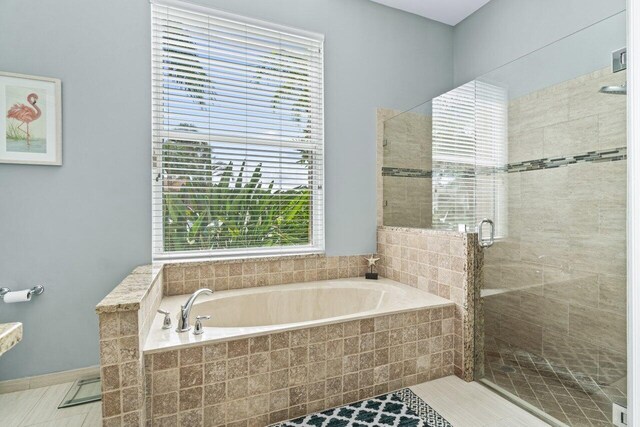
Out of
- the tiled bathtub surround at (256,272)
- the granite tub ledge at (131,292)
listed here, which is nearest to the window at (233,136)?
the tiled bathtub surround at (256,272)

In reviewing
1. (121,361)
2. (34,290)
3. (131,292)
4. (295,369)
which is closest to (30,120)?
(34,290)

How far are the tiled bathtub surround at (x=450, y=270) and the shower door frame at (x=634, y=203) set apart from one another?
148cm

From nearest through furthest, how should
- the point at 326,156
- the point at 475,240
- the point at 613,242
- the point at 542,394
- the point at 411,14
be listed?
the point at 613,242 < the point at 542,394 < the point at 475,240 < the point at 326,156 < the point at 411,14

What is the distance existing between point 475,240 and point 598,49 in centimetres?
118

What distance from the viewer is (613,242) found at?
157cm

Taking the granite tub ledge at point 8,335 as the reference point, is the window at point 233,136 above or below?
above

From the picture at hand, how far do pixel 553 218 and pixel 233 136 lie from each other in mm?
2150

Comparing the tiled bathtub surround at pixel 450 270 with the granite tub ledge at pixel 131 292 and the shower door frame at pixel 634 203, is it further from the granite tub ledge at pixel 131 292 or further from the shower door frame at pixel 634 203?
the granite tub ledge at pixel 131 292

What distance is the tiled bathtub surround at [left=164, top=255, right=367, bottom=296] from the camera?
228cm

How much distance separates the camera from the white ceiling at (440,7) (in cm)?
288

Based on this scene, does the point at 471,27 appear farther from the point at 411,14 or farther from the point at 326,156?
the point at 326,156

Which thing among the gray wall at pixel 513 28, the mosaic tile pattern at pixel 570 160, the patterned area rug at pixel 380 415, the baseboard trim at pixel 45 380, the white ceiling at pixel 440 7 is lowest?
the patterned area rug at pixel 380 415

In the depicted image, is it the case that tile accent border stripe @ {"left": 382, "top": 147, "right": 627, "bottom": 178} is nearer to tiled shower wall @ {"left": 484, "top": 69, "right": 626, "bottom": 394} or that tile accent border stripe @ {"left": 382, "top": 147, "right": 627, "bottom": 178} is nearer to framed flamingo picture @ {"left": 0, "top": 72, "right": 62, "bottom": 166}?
tiled shower wall @ {"left": 484, "top": 69, "right": 626, "bottom": 394}

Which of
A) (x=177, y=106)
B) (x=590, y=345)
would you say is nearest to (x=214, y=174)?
(x=177, y=106)
